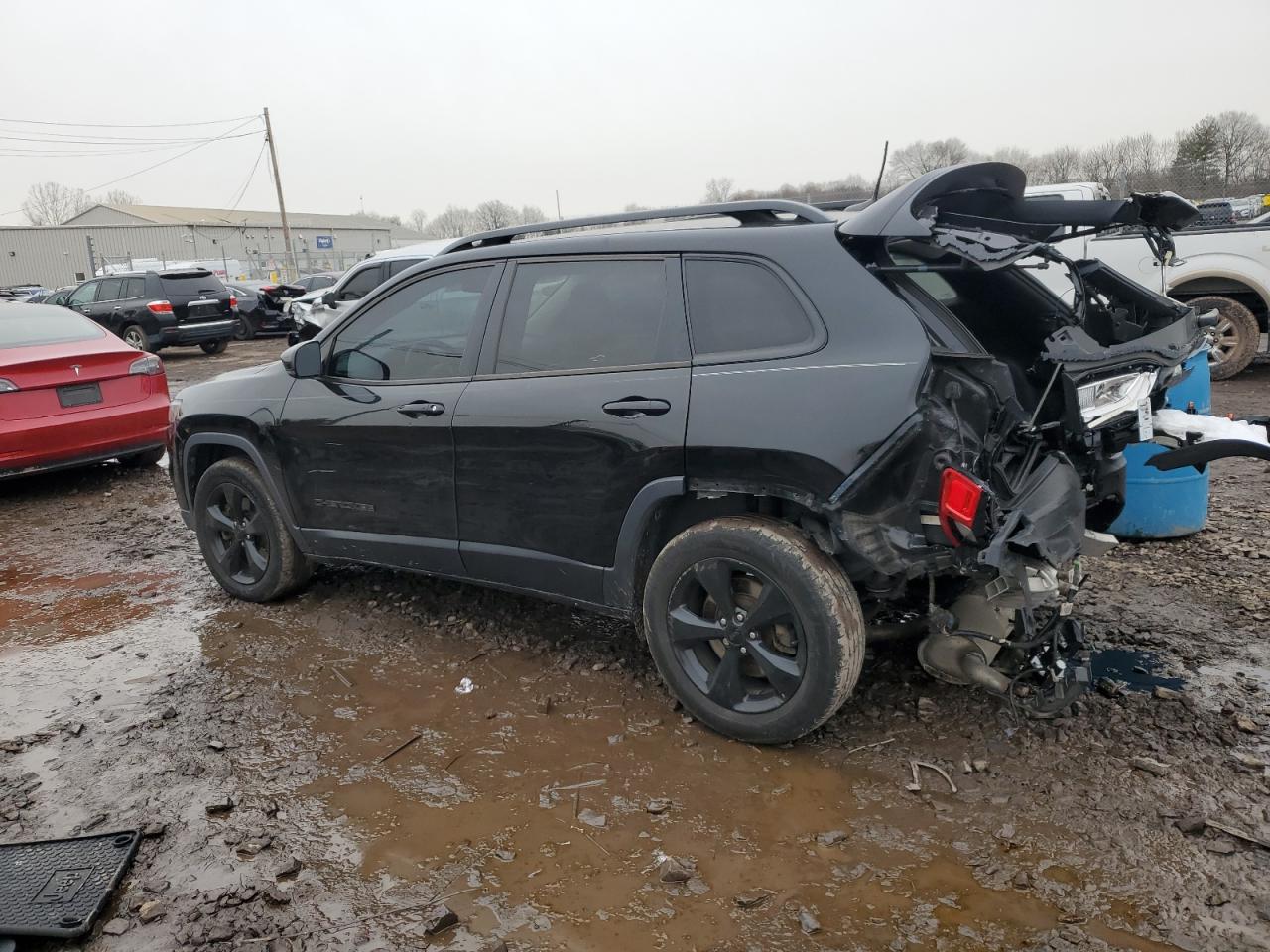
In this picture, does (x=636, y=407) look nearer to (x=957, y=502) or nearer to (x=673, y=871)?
(x=957, y=502)

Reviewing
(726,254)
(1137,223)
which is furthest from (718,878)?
(1137,223)

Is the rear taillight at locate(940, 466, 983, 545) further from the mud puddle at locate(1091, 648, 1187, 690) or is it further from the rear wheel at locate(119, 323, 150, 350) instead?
→ the rear wheel at locate(119, 323, 150, 350)

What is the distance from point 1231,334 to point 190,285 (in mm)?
17107

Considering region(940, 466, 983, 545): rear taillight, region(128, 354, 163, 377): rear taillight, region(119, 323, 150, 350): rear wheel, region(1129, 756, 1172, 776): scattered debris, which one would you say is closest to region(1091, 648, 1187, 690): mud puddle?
region(1129, 756, 1172, 776): scattered debris

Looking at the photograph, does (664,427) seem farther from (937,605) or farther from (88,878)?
(88,878)

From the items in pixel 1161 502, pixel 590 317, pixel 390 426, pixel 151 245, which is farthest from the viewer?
pixel 151 245

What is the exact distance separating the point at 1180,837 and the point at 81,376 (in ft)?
24.6

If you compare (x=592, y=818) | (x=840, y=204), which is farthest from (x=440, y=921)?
(x=840, y=204)

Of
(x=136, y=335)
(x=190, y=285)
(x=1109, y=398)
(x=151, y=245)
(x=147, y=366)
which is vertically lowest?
(x=1109, y=398)

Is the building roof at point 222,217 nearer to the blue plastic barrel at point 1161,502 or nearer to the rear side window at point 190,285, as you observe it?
the rear side window at point 190,285

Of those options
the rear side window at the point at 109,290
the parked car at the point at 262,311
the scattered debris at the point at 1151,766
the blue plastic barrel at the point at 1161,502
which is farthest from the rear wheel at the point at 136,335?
the scattered debris at the point at 1151,766

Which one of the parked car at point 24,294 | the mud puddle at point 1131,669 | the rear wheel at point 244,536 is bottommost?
the mud puddle at point 1131,669

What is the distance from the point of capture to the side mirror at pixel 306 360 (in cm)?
426

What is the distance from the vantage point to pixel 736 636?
10.2 ft
